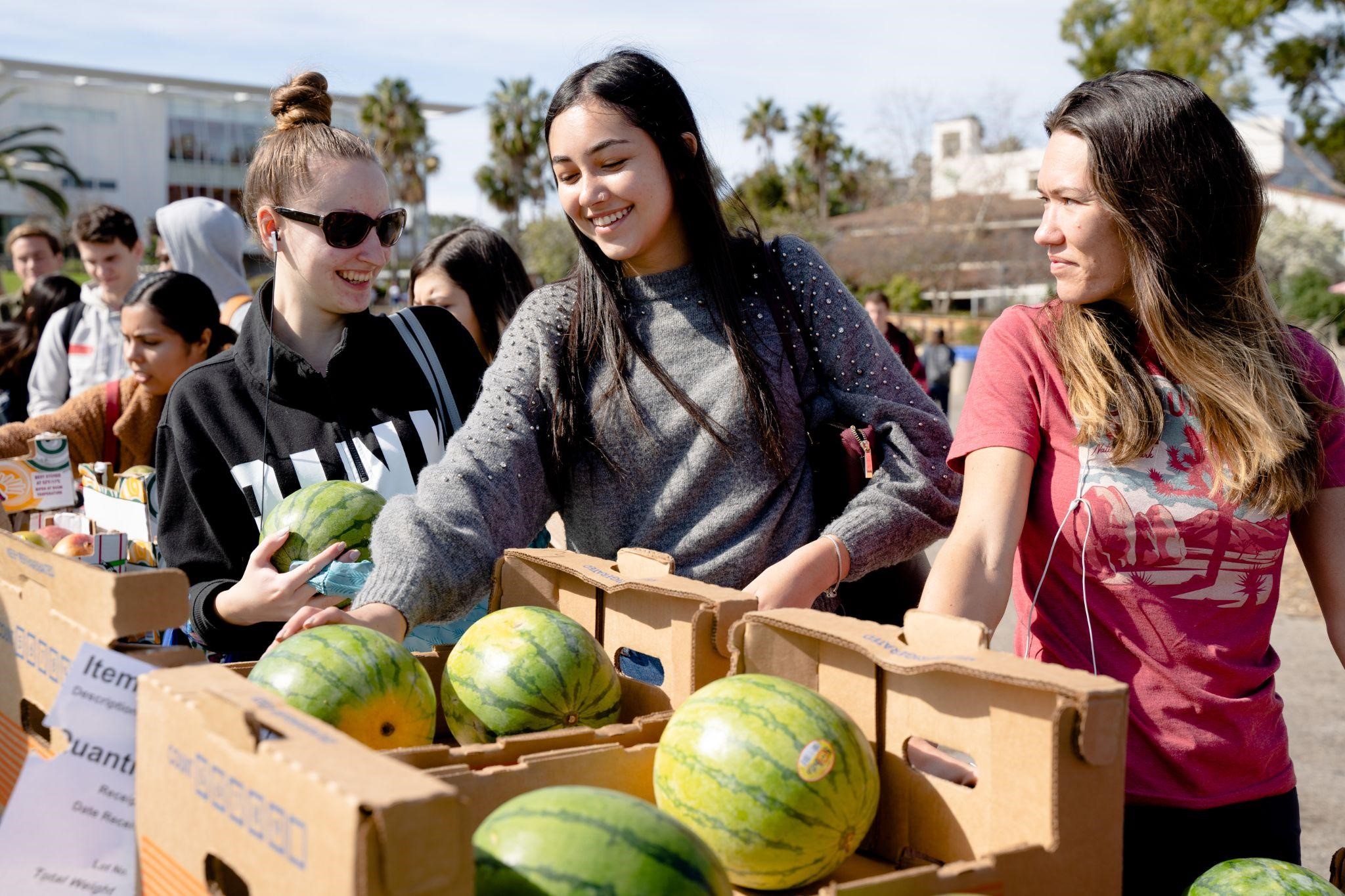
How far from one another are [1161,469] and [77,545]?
3.28 meters

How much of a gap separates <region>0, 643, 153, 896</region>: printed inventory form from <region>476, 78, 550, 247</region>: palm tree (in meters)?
54.6

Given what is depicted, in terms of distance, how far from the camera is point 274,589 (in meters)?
2.24

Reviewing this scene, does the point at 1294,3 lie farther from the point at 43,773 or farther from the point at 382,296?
the point at 382,296

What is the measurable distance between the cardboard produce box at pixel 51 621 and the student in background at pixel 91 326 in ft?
16.3

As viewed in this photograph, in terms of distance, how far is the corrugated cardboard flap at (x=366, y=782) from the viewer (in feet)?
3.21

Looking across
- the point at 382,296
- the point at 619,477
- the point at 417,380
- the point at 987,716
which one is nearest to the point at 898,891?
the point at 987,716

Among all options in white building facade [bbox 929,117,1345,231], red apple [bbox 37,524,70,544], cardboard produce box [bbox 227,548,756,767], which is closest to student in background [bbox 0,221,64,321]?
red apple [bbox 37,524,70,544]

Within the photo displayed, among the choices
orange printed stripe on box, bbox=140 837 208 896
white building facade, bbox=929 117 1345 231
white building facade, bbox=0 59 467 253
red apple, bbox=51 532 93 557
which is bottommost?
red apple, bbox=51 532 93 557

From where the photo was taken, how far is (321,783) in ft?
3.34

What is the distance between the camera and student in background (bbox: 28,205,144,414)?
245 inches

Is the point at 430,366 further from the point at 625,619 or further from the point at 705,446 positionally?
the point at 625,619

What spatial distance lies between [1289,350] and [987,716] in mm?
1346

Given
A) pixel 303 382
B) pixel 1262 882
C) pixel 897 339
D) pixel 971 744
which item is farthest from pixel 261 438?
pixel 897 339

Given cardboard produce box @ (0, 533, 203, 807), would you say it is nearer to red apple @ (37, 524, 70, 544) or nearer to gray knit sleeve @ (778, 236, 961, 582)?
gray knit sleeve @ (778, 236, 961, 582)
